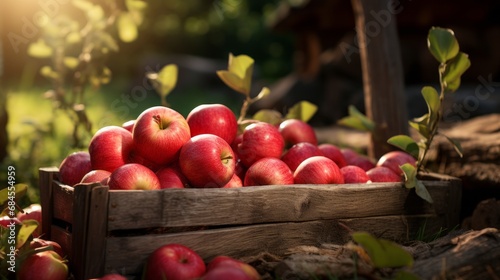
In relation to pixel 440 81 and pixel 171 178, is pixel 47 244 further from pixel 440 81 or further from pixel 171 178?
pixel 440 81

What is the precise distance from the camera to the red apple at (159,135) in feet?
8.77

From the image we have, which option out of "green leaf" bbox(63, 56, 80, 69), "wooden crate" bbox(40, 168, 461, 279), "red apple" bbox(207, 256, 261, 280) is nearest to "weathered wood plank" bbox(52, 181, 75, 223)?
"wooden crate" bbox(40, 168, 461, 279)

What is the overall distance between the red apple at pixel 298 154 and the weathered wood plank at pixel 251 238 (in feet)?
1.32

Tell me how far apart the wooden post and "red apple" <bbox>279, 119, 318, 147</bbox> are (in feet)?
2.73

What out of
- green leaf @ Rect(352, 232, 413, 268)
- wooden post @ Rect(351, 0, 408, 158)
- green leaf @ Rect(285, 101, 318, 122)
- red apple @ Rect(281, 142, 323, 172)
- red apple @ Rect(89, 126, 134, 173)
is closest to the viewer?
green leaf @ Rect(352, 232, 413, 268)

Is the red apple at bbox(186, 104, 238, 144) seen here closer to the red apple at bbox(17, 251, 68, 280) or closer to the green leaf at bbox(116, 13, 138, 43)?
the red apple at bbox(17, 251, 68, 280)

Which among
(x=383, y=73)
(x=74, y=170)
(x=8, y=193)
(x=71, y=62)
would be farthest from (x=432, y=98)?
(x=71, y=62)

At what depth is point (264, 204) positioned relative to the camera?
2652mm

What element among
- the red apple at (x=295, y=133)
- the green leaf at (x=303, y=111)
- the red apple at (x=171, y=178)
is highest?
the green leaf at (x=303, y=111)

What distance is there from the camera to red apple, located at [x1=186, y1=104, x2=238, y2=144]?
292 cm

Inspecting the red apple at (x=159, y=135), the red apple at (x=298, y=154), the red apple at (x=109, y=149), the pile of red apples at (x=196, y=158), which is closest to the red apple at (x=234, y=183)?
the pile of red apples at (x=196, y=158)

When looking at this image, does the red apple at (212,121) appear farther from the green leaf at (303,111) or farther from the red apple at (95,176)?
the green leaf at (303,111)

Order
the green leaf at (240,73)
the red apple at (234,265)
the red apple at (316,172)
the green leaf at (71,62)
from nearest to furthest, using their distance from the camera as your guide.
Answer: the red apple at (234,265), the red apple at (316,172), the green leaf at (240,73), the green leaf at (71,62)

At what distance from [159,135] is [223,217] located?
0.45 meters
